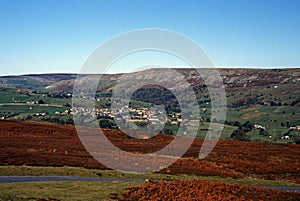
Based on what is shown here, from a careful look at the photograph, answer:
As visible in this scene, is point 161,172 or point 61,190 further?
point 161,172

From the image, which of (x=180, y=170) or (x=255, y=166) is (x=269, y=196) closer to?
(x=180, y=170)

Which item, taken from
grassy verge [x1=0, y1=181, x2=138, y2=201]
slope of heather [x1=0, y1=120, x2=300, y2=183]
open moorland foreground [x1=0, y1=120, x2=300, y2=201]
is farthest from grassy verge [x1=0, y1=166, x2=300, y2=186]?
grassy verge [x1=0, y1=181, x2=138, y2=201]

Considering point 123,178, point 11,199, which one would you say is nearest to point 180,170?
point 123,178

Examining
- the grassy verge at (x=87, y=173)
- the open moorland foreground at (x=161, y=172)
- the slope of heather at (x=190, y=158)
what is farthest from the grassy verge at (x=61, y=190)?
the slope of heather at (x=190, y=158)

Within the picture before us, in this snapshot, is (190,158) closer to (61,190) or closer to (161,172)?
(161,172)

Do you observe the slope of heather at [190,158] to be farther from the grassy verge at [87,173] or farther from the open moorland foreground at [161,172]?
the grassy verge at [87,173]

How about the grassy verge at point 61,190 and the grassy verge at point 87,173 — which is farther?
the grassy verge at point 87,173

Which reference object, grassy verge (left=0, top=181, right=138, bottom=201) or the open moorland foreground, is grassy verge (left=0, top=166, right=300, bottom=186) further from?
grassy verge (left=0, top=181, right=138, bottom=201)

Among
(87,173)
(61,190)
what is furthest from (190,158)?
(61,190)
